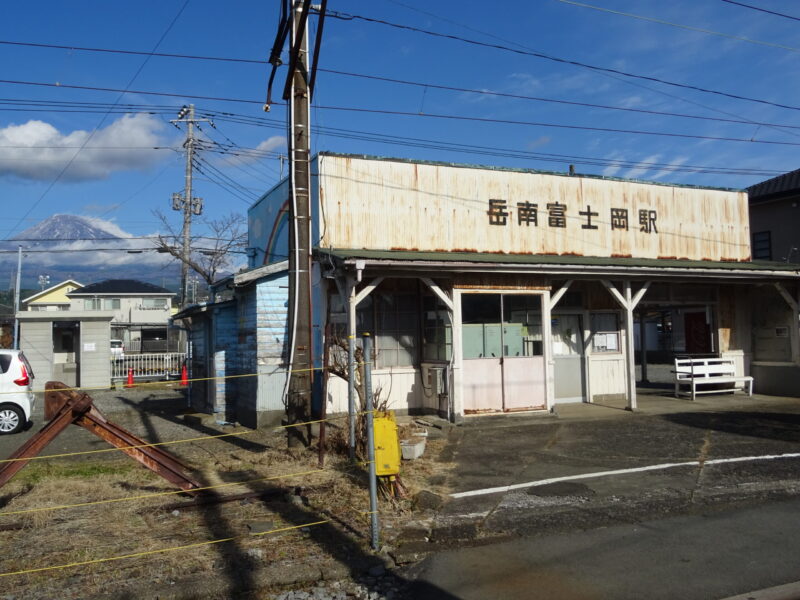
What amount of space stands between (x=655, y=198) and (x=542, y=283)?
17.6ft

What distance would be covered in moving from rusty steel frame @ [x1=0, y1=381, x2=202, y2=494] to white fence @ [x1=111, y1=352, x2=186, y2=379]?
21.6 m

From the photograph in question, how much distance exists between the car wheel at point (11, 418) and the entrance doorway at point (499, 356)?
9592mm

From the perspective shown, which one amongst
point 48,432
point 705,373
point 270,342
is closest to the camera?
point 48,432

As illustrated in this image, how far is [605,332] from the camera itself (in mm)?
15523

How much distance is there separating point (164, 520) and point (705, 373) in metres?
13.7

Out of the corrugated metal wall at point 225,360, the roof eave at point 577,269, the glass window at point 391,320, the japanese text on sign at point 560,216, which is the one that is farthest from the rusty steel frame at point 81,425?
the japanese text on sign at point 560,216

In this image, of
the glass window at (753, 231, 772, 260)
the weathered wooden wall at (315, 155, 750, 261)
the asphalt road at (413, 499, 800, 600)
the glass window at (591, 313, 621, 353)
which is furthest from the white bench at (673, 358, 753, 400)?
the glass window at (753, 231, 772, 260)

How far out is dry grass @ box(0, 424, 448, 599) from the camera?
17.5ft

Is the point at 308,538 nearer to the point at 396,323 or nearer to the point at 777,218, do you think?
the point at 396,323

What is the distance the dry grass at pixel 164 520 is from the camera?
532 centimetres

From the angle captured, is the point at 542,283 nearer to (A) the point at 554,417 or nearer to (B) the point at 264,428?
(A) the point at 554,417

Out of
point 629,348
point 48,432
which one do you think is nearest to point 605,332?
point 629,348

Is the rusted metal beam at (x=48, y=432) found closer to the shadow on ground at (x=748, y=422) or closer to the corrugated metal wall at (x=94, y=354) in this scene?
the shadow on ground at (x=748, y=422)

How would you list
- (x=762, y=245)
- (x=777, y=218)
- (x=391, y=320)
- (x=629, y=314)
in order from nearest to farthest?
(x=391, y=320) → (x=629, y=314) → (x=777, y=218) → (x=762, y=245)
